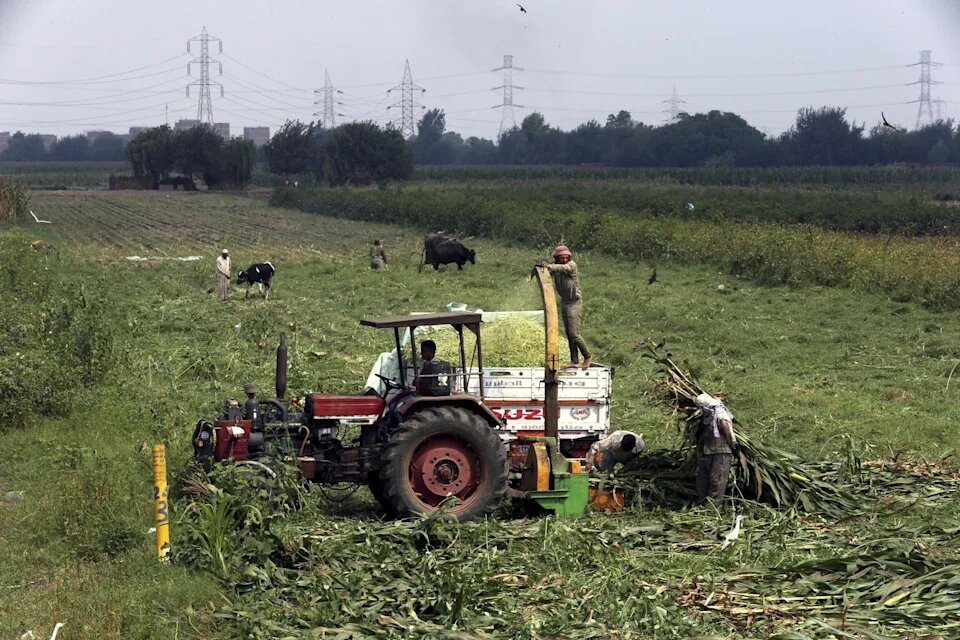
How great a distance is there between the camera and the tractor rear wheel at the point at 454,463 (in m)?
9.41

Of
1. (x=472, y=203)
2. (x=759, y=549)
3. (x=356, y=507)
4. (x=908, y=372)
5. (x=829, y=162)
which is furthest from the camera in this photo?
(x=829, y=162)

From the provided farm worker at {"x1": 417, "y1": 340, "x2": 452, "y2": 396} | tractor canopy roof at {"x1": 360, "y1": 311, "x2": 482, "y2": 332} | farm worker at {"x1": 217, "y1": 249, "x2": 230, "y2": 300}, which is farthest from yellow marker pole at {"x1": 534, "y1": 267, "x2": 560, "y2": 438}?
farm worker at {"x1": 217, "y1": 249, "x2": 230, "y2": 300}

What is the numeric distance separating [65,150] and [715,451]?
186 m

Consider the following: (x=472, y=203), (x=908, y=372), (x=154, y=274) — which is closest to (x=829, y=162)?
A: (x=472, y=203)

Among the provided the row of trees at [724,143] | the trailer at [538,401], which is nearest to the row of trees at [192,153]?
the row of trees at [724,143]

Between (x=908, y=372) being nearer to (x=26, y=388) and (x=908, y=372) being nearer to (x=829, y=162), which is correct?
(x=26, y=388)

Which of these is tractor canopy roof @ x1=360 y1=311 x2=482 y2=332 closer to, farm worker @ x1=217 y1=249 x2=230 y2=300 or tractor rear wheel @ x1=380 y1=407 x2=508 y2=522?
tractor rear wheel @ x1=380 y1=407 x2=508 y2=522

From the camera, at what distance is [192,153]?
274 ft

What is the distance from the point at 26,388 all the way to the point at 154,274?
16903 millimetres

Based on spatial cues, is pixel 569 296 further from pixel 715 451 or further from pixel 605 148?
pixel 605 148

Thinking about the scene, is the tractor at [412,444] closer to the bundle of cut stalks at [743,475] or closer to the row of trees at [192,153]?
the bundle of cut stalks at [743,475]

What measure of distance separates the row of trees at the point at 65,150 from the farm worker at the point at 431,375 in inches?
6842

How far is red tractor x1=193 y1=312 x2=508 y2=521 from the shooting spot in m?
9.38

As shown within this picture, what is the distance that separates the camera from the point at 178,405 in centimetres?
1359
